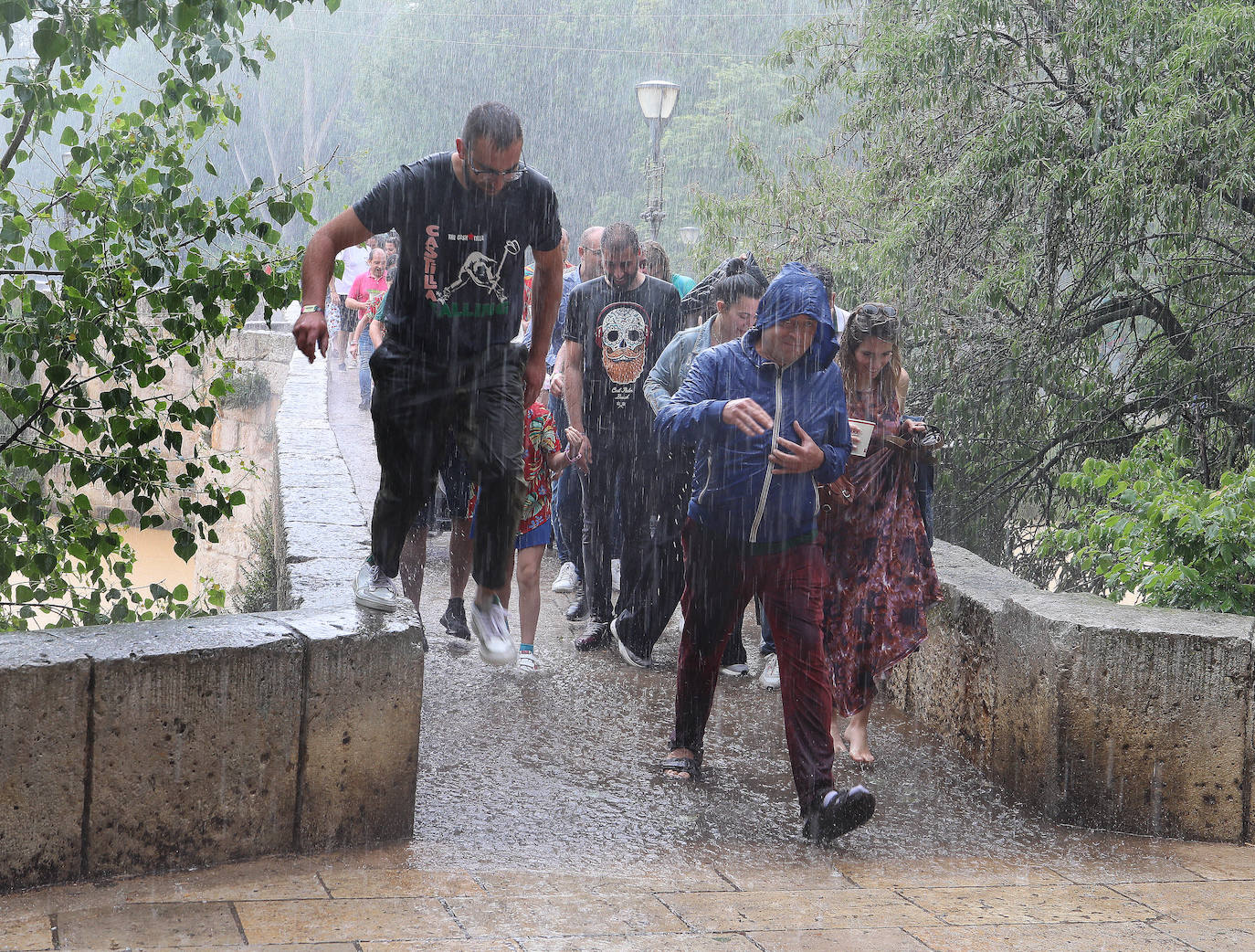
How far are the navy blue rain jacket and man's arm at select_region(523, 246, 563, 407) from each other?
476mm

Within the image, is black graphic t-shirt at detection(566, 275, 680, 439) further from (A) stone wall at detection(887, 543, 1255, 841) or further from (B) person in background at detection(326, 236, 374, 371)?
(B) person in background at detection(326, 236, 374, 371)

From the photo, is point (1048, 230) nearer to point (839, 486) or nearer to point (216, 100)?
point (839, 486)

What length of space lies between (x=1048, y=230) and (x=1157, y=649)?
16.6ft

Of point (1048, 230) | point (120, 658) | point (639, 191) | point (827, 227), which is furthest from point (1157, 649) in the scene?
point (639, 191)

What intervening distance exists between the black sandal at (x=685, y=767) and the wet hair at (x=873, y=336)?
1.54 metres

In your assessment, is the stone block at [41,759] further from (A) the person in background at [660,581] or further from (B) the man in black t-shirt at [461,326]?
(A) the person in background at [660,581]

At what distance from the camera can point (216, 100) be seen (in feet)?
18.7

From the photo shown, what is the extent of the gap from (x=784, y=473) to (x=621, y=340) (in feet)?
7.39

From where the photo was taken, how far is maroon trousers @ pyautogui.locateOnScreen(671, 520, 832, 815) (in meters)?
4.51

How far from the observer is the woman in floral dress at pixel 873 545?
5.30 metres

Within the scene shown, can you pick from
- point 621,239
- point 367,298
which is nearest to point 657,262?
point 621,239

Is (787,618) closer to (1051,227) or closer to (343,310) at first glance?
(1051,227)

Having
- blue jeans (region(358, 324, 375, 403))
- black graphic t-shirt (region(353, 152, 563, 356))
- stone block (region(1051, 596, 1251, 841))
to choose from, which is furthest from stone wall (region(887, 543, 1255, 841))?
blue jeans (region(358, 324, 375, 403))

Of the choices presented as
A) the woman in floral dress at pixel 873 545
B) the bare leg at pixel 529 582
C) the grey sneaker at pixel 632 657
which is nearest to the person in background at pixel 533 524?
the bare leg at pixel 529 582
